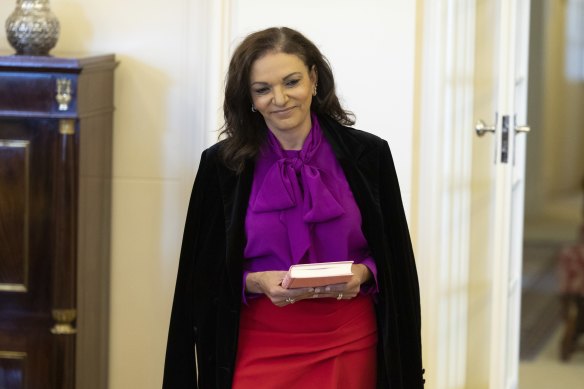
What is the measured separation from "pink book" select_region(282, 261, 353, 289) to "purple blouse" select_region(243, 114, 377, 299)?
140 mm

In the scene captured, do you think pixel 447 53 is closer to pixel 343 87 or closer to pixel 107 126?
pixel 343 87

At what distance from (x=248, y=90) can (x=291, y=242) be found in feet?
1.53

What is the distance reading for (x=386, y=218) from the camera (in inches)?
139

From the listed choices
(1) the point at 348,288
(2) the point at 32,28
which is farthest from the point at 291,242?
(2) the point at 32,28

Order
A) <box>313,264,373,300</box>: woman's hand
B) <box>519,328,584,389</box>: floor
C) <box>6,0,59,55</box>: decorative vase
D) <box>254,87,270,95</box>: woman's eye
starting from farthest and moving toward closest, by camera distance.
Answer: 1. <box>519,328,584,389</box>: floor
2. <box>6,0,59,55</box>: decorative vase
3. <box>254,87,270,95</box>: woman's eye
4. <box>313,264,373,300</box>: woman's hand

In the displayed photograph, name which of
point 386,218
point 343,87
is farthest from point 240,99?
point 343,87

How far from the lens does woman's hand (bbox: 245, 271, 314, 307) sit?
3252 mm

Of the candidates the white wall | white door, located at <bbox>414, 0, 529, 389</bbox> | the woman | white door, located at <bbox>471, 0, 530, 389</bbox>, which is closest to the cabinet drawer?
the white wall

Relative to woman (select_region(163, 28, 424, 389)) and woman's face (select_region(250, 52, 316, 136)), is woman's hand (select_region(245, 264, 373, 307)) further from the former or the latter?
woman's face (select_region(250, 52, 316, 136))

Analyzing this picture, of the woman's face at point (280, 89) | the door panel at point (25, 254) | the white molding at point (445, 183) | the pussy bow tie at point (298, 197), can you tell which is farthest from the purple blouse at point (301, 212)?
the white molding at point (445, 183)

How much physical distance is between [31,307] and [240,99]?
4.84 ft

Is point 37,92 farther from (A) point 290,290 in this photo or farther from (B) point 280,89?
(A) point 290,290

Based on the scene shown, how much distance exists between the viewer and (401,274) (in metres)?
3.55

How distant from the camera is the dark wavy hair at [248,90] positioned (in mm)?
3406
